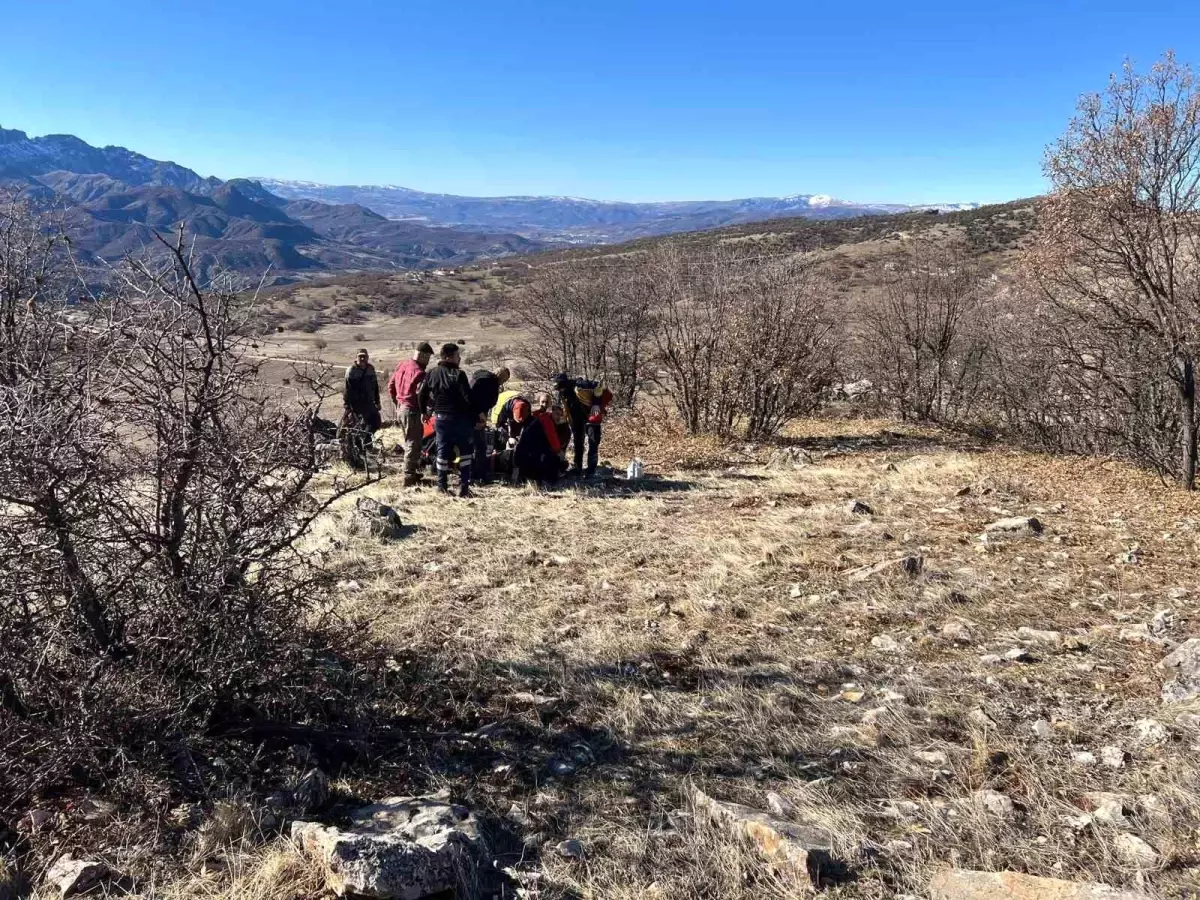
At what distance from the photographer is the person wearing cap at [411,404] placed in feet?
28.1

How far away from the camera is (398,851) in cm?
228

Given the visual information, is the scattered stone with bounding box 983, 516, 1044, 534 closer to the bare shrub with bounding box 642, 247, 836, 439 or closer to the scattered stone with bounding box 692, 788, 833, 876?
the scattered stone with bounding box 692, 788, 833, 876

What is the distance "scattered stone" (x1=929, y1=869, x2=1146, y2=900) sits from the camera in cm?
210

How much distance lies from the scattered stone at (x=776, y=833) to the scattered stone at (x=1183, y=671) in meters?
2.16

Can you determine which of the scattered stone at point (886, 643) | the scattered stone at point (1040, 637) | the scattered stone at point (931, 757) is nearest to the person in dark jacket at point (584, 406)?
the scattered stone at point (886, 643)

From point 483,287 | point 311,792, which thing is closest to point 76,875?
point 311,792

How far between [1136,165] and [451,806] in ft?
29.9

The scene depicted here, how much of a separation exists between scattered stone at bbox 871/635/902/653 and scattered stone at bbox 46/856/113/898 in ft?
12.3

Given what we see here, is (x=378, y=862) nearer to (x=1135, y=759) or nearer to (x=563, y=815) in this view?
(x=563, y=815)

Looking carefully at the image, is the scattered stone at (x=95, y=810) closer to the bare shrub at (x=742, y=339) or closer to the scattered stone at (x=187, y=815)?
the scattered stone at (x=187, y=815)

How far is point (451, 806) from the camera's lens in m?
2.68

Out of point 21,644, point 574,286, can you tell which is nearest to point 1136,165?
point 21,644

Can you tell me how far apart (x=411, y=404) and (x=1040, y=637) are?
22.3 ft

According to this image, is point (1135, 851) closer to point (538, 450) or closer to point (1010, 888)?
point (1010, 888)
